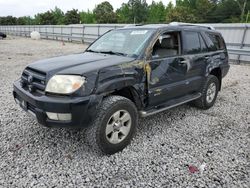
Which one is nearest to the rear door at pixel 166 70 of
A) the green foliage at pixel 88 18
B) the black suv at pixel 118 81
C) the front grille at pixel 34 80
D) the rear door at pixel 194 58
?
the black suv at pixel 118 81

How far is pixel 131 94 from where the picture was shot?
12.0 feet

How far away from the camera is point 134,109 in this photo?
3531 millimetres

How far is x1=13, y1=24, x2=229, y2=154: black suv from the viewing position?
3.05m

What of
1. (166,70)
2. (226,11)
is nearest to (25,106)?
(166,70)

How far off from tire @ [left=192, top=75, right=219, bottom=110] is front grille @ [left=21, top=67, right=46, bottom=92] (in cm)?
324

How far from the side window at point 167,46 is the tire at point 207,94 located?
48.1 inches

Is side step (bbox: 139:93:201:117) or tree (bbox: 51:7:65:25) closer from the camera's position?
side step (bbox: 139:93:201:117)

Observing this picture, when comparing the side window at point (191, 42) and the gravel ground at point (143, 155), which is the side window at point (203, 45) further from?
the gravel ground at point (143, 155)

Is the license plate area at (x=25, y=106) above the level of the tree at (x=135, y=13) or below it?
below

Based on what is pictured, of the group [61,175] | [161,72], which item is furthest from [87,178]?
[161,72]

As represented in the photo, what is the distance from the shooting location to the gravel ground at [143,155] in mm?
2934

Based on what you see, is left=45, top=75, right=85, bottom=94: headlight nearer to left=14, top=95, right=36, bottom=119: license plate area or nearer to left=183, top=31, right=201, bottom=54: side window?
left=14, top=95, right=36, bottom=119: license plate area

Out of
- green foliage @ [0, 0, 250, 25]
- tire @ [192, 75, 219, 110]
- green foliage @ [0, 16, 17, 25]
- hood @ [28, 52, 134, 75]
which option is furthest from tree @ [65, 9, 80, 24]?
hood @ [28, 52, 134, 75]

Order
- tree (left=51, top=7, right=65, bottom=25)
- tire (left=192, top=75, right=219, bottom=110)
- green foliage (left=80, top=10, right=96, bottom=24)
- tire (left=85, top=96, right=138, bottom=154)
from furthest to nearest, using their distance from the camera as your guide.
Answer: green foliage (left=80, top=10, right=96, bottom=24) < tree (left=51, top=7, right=65, bottom=25) < tire (left=192, top=75, right=219, bottom=110) < tire (left=85, top=96, right=138, bottom=154)
